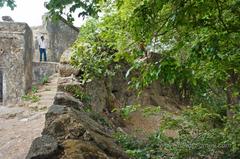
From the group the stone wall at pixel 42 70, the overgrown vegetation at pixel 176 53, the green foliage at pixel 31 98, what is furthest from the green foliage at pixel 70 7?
the stone wall at pixel 42 70

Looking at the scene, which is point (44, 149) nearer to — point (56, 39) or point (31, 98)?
point (31, 98)

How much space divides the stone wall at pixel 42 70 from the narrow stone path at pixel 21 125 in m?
2.31

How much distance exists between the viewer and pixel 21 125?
708 cm

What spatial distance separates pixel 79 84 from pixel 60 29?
8.08 metres

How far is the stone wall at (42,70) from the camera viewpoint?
41.2 feet

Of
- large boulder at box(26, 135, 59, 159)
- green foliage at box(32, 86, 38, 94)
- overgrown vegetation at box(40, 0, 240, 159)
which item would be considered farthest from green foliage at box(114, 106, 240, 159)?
green foliage at box(32, 86, 38, 94)

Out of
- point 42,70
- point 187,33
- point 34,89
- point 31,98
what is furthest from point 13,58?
point 187,33

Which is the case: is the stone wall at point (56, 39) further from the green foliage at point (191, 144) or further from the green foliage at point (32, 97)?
the green foliage at point (191, 144)

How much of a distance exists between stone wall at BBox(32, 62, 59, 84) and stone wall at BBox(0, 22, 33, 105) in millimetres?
2168

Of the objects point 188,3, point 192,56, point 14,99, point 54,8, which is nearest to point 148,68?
point 192,56

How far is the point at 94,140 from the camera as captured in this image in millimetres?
4195

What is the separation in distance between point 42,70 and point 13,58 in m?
2.97

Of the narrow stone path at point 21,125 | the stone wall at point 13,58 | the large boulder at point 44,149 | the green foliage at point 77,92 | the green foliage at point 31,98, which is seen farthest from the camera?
the stone wall at point 13,58

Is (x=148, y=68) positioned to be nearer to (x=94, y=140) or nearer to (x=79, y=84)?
(x=94, y=140)
